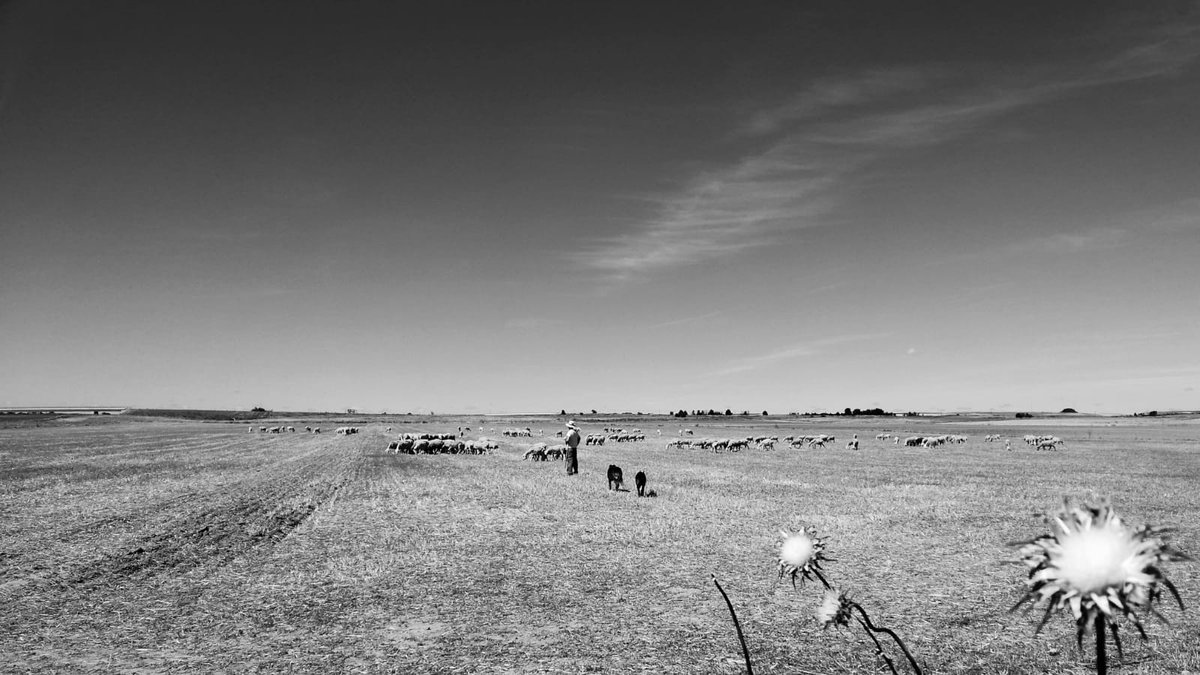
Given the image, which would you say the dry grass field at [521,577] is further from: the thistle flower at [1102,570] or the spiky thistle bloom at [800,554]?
the spiky thistle bloom at [800,554]

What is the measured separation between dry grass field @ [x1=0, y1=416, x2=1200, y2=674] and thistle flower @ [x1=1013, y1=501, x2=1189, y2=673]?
14cm

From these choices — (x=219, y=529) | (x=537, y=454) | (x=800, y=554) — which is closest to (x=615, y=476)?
(x=219, y=529)

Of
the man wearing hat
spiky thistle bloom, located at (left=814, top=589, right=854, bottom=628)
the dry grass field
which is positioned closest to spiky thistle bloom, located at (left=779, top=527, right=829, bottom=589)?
spiky thistle bloom, located at (left=814, top=589, right=854, bottom=628)

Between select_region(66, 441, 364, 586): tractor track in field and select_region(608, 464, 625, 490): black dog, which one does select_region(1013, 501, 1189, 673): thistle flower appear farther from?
select_region(608, 464, 625, 490): black dog

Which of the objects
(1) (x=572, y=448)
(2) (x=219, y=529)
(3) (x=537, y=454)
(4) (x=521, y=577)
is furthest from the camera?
(3) (x=537, y=454)

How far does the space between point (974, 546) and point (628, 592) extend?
26.5ft

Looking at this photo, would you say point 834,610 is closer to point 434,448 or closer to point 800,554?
point 800,554

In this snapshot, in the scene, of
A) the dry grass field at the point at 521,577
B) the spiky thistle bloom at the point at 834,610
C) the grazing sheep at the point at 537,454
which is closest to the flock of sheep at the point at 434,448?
the grazing sheep at the point at 537,454

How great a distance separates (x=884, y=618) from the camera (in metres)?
9.45

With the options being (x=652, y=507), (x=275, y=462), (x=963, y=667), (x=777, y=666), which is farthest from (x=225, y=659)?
(x=275, y=462)

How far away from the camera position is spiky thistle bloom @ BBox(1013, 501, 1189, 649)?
1.72 meters

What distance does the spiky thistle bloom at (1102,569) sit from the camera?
1717 millimetres

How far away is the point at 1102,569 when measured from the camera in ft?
5.65

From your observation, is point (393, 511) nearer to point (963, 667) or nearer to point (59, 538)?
point (59, 538)
